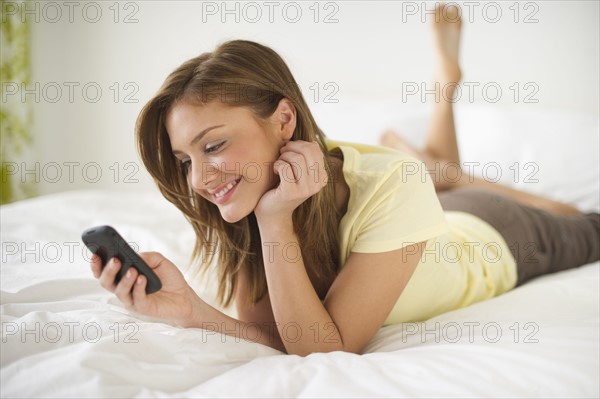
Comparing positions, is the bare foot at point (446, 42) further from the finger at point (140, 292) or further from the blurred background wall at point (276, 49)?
the finger at point (140, 292)

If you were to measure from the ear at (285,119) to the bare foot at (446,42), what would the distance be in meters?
1.12

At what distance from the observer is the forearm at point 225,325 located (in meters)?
0.98

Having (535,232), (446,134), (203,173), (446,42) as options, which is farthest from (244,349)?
(446,42)

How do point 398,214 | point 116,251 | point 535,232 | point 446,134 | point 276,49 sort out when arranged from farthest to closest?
1. point 276,49
2. point 446,134
3. point 535,232
4. point 398,214
5. point 116,251

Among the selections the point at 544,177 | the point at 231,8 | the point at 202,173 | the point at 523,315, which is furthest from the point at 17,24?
the point at 523,315

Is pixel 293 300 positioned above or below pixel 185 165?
below

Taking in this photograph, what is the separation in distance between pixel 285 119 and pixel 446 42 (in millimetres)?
1182

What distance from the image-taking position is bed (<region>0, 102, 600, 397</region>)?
744 millimetres

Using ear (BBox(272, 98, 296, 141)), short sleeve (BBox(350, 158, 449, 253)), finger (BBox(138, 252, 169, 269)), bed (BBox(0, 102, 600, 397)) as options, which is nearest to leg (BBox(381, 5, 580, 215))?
bed (BBox(0, 102, 600, 397))

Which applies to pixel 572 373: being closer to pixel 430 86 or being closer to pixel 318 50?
pixel 430 86

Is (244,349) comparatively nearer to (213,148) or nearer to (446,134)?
(213,148)

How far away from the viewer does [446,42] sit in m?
2.00

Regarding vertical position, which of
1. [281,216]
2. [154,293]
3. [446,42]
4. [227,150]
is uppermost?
[446,42]

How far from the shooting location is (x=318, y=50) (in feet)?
8.33
